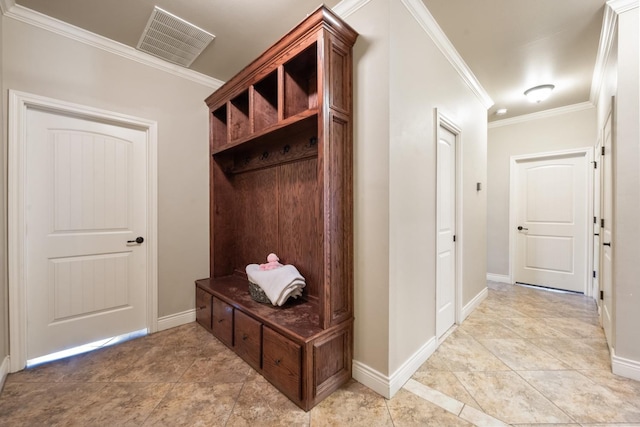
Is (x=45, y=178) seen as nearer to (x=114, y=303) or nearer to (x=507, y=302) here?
(x=114, y=303)

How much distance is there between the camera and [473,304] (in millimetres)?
3137

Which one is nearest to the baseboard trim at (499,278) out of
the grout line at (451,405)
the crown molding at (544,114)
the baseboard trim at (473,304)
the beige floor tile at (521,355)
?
the baseboard trim at (473,304)

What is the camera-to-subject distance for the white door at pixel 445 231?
2352mm

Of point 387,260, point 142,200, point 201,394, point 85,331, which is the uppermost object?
point 142,200

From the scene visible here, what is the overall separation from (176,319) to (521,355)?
318 centimetres

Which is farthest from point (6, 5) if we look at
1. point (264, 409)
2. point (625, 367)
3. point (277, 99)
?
point (625, 367)

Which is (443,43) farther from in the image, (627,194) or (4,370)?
(4,370)

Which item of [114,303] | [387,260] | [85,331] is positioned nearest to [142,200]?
[114,303]

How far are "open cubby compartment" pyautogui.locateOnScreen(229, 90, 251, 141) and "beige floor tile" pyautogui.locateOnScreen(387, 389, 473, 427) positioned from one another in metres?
2.43

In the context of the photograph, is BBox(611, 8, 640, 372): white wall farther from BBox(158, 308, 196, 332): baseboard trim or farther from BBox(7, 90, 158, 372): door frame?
BBox(7, 90, 158, 372): door frame

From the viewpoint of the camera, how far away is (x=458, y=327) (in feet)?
8.79

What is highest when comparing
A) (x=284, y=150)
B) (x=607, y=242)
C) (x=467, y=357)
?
(x=284, y=150)

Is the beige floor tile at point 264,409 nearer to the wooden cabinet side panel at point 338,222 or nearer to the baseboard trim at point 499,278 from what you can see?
the wooden cabinet side panel at point 338,222

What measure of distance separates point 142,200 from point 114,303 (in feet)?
3.20
